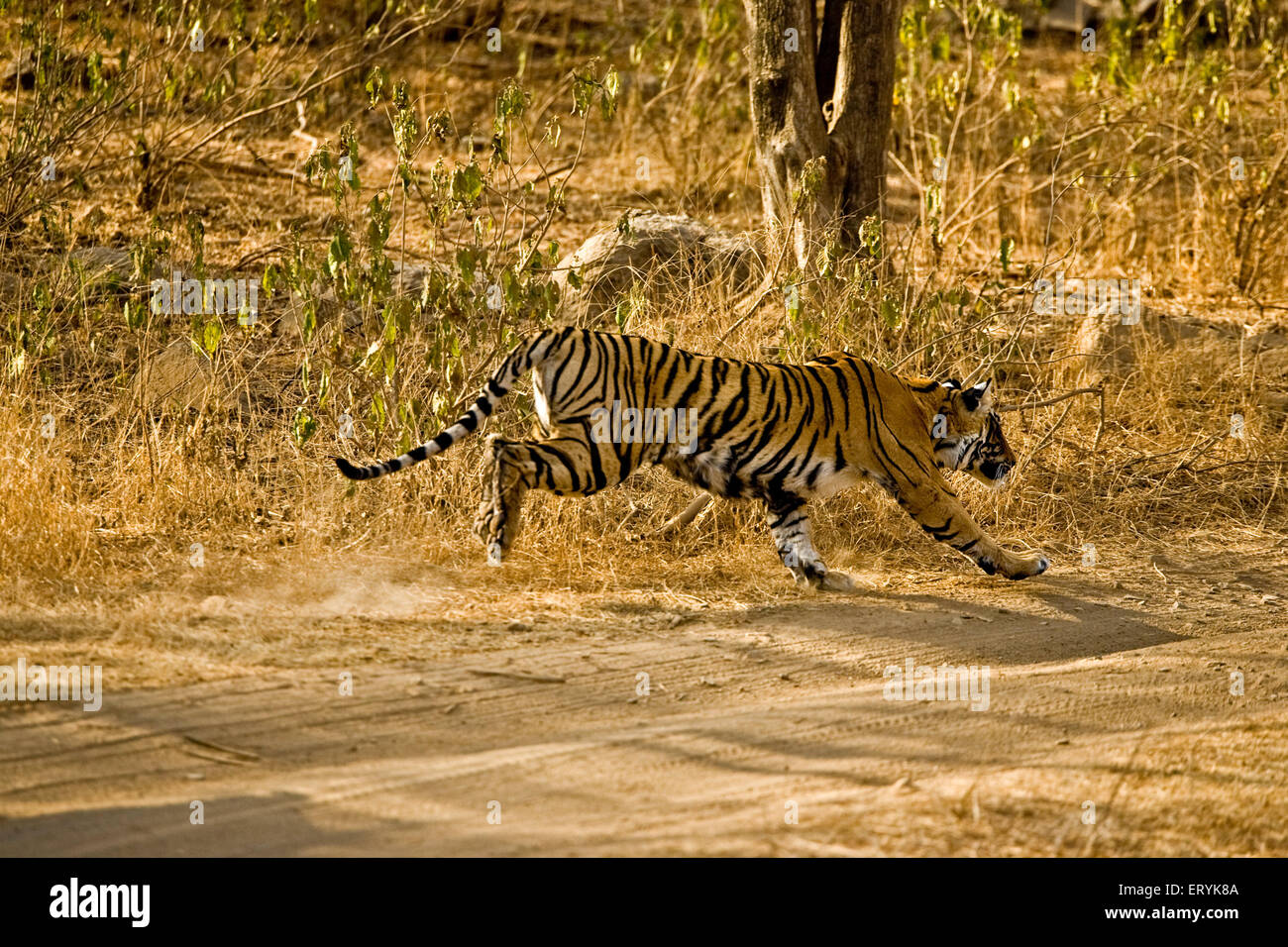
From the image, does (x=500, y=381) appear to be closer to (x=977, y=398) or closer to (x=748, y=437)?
(x=748, y=437)

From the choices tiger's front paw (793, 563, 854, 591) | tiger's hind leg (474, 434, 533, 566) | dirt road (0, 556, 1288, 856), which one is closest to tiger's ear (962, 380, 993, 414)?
tiger's front paw (793, 563, 854, 591)

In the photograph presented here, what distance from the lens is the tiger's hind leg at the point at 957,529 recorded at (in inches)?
278

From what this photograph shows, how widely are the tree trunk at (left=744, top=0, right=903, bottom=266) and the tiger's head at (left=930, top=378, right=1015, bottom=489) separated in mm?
2456

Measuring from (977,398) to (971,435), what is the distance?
205 mm

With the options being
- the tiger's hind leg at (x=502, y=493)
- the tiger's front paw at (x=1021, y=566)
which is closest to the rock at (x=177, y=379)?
the tiger's hind leg at (x=502, y=493)

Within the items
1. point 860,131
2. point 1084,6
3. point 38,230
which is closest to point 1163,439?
point 860,131

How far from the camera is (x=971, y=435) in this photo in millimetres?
7473

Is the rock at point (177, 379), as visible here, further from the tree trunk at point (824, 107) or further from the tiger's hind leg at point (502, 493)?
the tree trunk at point (824, 107)

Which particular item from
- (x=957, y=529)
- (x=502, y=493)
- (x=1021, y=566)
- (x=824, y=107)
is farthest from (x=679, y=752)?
(x=824, y=107)

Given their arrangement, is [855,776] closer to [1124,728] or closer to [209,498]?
[1124,728]

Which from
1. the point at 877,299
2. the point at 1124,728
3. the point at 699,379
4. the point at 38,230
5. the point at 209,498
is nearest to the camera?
the point at 1124,728

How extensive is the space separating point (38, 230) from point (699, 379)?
563 cm

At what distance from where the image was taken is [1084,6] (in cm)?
1778

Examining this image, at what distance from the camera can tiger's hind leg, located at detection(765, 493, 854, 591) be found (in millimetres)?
7098
